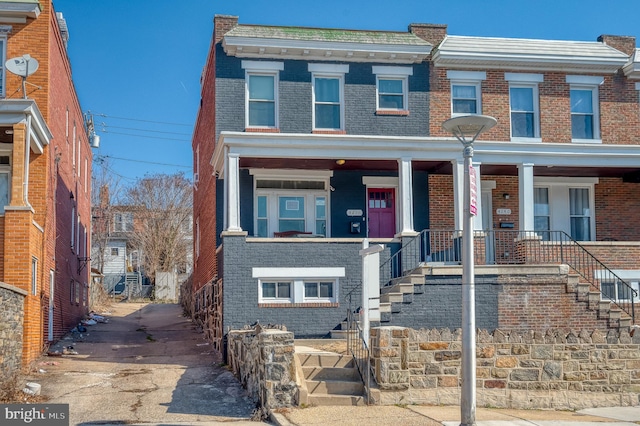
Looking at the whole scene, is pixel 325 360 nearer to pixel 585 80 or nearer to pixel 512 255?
pixel 512 255

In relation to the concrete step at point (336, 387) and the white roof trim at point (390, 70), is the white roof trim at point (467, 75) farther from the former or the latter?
the concrete step at point (336, 387)

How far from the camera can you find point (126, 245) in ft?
199

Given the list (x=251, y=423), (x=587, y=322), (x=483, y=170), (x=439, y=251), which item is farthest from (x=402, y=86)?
(x=251, y=423)

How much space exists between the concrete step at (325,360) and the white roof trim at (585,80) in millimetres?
13138

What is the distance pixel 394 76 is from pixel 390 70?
0.22 metres

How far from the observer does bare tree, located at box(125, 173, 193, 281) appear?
2144 inches

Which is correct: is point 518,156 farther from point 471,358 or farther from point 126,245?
point 126,245

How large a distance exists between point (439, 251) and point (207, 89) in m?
9.38

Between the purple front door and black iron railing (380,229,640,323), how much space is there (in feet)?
4.45

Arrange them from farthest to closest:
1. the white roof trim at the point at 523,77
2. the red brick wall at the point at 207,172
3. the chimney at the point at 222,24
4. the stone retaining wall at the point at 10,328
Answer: the white roof trim at the point at 523,77, the red brick wall at the point at 207,172, the chimney at the point at 222,24, the stone retaining wall at the point at 10,328

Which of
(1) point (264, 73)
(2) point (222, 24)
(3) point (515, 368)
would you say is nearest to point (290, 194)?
(1) point (264, 73)

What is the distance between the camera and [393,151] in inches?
802

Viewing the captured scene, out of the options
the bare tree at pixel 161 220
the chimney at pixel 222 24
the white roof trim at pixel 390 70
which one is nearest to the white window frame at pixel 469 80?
the white roof trim at pixel 390 70

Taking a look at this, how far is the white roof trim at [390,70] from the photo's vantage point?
70.2 ft
